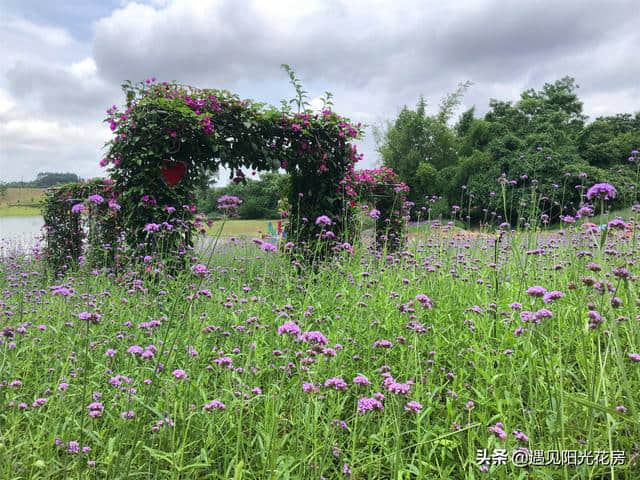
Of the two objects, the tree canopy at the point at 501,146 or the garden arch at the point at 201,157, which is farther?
the tree canopy at the point at 501,146

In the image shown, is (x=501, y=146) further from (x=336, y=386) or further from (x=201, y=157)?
(x=336, y=386)

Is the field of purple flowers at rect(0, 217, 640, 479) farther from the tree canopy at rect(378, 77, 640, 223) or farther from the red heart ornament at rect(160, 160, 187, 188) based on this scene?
the tree canopy at rect(378, 77, 640, 223)

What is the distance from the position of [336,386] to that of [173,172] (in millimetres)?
4985

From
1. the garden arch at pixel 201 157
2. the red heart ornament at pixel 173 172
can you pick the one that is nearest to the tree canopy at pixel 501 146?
the garden arch at pixel 201 157

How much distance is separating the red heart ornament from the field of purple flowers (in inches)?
85.4

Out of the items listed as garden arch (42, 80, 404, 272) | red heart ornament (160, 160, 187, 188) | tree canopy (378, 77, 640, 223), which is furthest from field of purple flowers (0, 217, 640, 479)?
tree canopy (378, 77, 640, 223)

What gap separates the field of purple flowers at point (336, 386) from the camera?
188cm

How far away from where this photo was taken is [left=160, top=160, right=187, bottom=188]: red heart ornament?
5.99m

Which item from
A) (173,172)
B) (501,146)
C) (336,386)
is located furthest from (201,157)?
(501,146)

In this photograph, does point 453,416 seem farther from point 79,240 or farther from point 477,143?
point 477,143

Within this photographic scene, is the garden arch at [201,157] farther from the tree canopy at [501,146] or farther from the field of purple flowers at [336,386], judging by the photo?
the tree canopy at [501,146]

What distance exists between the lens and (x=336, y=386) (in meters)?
1.83

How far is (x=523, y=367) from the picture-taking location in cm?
252

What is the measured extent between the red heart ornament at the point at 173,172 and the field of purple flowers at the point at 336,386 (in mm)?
2169
